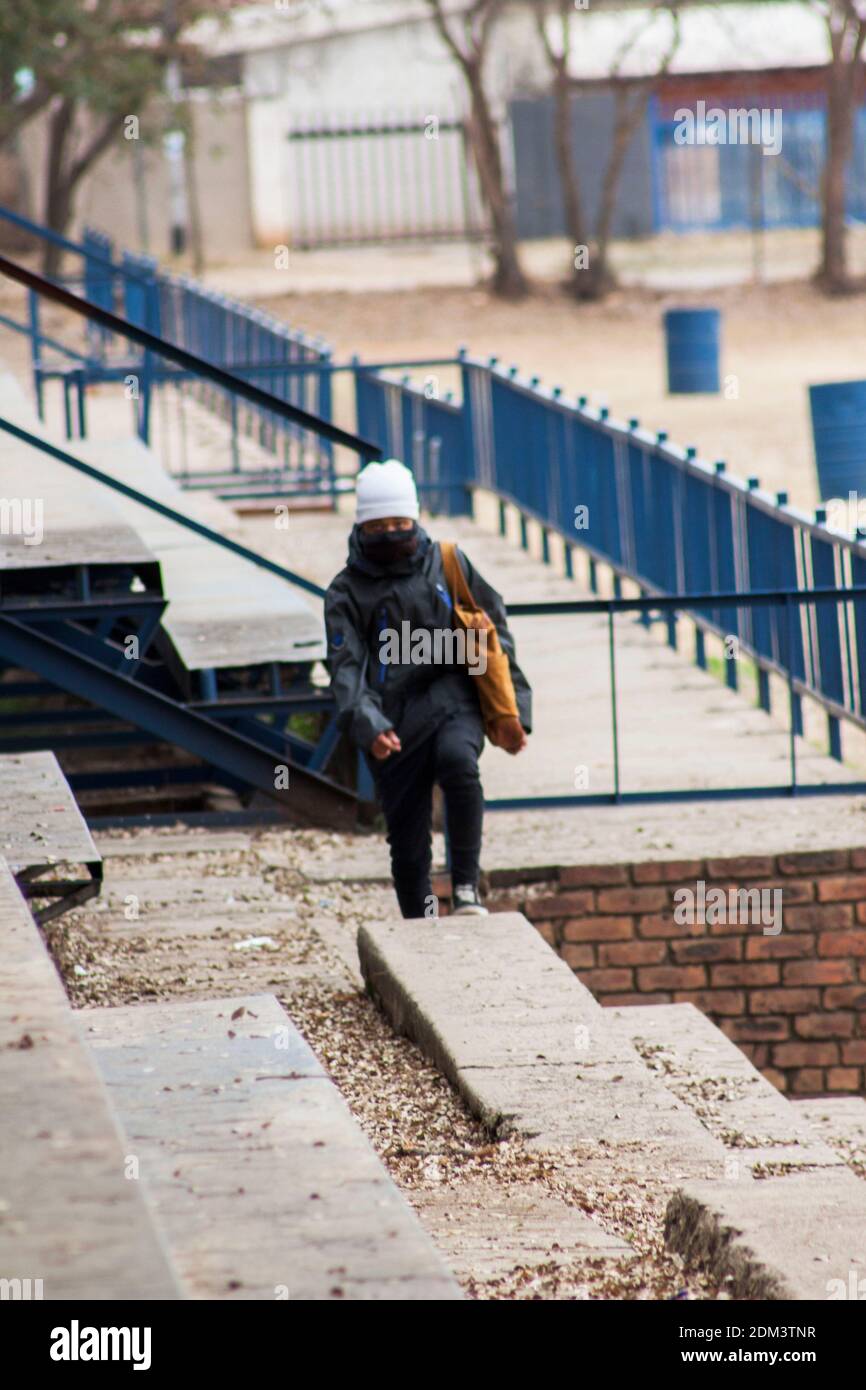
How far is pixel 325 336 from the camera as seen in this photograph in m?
28.1

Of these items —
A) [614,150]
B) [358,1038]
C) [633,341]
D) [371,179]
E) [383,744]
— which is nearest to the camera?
[358,1038]

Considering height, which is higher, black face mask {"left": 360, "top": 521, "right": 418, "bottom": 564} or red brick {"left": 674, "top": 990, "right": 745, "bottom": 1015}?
black face mask {"left": 360, "top": 521, "right": 418, "bottom": 564}

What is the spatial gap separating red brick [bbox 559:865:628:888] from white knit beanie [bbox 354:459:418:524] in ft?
5.44

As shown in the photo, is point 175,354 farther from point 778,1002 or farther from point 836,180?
point 836,180

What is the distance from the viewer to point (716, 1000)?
24.1ft

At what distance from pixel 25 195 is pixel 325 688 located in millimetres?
24068

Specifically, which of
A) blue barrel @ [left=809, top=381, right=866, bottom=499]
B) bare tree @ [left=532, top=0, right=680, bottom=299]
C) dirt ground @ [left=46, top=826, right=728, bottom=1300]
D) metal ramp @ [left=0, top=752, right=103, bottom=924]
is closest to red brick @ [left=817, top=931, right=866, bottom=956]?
dirt ground @ [left=46, top=826, right=728, bottom=1300]

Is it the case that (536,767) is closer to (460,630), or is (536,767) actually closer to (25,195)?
(460,630)

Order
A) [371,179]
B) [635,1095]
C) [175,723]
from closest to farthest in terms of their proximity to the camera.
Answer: [635,1095] < [175,723] < [371,179]

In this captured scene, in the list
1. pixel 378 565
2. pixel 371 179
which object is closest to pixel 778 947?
pixel 378 565

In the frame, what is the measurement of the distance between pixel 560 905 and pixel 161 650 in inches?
77.1

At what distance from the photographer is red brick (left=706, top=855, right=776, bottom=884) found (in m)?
7.36

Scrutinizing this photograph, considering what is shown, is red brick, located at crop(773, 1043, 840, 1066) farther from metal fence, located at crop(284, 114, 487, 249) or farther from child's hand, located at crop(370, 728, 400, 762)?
metal fence, located at crop(284, 114, 487, 249)
